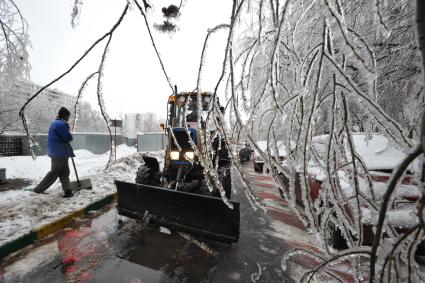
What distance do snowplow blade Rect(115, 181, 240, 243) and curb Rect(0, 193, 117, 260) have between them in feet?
3.16

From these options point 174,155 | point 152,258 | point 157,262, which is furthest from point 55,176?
point 157,262

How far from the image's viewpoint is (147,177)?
5789mm

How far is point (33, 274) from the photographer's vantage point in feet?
9.96

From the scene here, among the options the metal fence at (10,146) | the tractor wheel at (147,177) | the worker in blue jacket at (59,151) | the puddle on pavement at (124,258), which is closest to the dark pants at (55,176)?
the worker in blue jacket at (59,151)

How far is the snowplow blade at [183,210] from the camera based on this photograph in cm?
371

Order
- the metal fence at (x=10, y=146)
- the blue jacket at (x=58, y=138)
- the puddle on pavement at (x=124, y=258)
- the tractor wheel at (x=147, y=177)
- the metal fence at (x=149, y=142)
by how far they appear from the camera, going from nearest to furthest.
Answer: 1. the puddle on pavement at (x=124, y=258)
2. the tractor wheel at (x=147, y=177)
3. the blue jacket at (x=58, y=138)
4. the metal fence at (x=10, y=146)
5. the metal fence at (x=149, y=142)

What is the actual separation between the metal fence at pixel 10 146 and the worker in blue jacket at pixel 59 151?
13.9m

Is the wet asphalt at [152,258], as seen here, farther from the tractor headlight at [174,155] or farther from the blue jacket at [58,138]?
the blue jacket at [58,138]

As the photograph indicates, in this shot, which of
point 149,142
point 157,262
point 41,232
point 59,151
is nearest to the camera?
point 157,262

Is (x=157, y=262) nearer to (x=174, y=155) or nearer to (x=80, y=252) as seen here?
(x=80, y=252)

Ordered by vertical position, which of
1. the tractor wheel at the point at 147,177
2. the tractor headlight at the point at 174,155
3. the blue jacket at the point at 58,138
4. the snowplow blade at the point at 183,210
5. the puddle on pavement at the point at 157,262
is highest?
the blue jacket at the point at 58,138

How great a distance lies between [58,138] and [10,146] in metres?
14.4

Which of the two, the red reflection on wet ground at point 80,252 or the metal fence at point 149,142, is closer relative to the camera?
the red reflection on wet ground at point 80,252

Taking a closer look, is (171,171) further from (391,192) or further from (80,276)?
(391,192)
